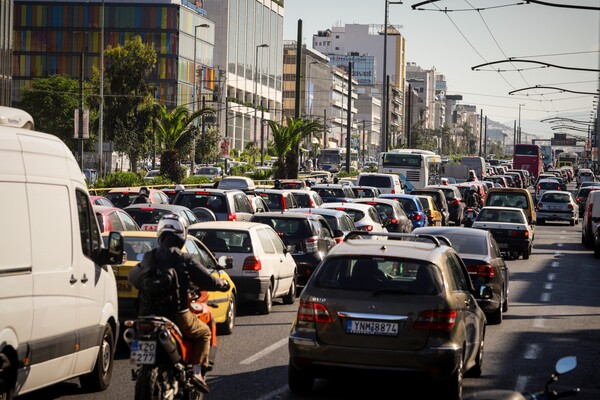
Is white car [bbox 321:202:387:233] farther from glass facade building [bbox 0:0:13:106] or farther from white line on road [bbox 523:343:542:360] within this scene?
glass facade building [bbox 0:0:13:106]

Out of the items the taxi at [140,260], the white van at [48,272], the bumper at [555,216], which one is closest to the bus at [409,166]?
the bumper at [555,216]

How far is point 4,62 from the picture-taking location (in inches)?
2953

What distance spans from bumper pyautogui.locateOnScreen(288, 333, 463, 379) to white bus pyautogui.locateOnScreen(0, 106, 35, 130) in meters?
3.10

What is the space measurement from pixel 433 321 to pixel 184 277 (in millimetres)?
2457

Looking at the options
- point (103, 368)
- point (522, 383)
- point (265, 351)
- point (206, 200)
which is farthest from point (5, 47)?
point (522, 383)

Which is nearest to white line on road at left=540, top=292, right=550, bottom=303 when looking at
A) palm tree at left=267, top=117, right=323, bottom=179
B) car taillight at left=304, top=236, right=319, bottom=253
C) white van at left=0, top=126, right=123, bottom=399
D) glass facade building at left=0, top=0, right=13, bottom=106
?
car taillight at left=304, top=236, right=319, bottom=253

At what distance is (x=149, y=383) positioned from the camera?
8672 mm

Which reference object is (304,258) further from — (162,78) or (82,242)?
(162,78)

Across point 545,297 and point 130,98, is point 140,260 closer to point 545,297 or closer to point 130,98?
point 545,297

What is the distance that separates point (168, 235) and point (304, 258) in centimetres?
1312

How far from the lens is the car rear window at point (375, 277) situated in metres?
10.7

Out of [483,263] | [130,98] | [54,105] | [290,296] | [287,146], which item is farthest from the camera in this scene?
[54,105]

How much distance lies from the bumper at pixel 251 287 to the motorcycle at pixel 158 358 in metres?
9.11

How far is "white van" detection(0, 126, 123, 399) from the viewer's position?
8.77 m
